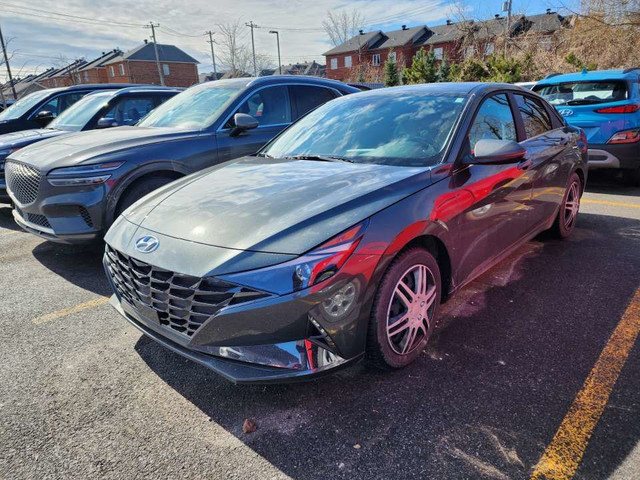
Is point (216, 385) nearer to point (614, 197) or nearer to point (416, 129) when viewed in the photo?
point (416, 129)

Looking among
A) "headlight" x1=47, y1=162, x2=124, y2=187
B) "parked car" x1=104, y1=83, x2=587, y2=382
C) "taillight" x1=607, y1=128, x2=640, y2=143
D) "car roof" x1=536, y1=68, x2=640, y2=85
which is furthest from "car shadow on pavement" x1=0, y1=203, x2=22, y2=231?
"car roof" x1=536, y1=68, x2=640, y2=85

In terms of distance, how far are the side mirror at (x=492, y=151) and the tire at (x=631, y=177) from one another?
5.29 m

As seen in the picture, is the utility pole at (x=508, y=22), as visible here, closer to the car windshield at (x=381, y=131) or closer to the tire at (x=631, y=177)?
the tire at (x=631, y=177)

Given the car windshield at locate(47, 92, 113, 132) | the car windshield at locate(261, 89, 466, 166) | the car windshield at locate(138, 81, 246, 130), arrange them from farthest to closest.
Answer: the car windshield at locate(47, 92, 113, 132) < the car windshield at locate(138, 81, 246, 130) < the car windshield at locate(261, 89, 466, 166)

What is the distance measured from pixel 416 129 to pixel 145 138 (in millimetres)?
→ 2805

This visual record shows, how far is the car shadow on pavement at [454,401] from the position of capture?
182 cm

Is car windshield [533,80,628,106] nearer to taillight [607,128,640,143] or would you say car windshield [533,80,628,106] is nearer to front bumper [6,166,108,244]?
taillight [607,128,640,143]

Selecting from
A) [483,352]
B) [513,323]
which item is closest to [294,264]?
[483,352]

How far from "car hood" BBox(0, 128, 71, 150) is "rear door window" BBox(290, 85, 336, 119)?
3.25m

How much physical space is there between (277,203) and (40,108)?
7.95 meters

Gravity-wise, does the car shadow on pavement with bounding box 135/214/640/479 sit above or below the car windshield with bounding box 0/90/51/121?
below

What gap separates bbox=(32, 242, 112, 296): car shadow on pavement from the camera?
150 inches

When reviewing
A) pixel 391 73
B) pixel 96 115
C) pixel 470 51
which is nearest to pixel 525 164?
pixel 96 115

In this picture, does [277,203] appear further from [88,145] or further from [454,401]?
[88,145]
